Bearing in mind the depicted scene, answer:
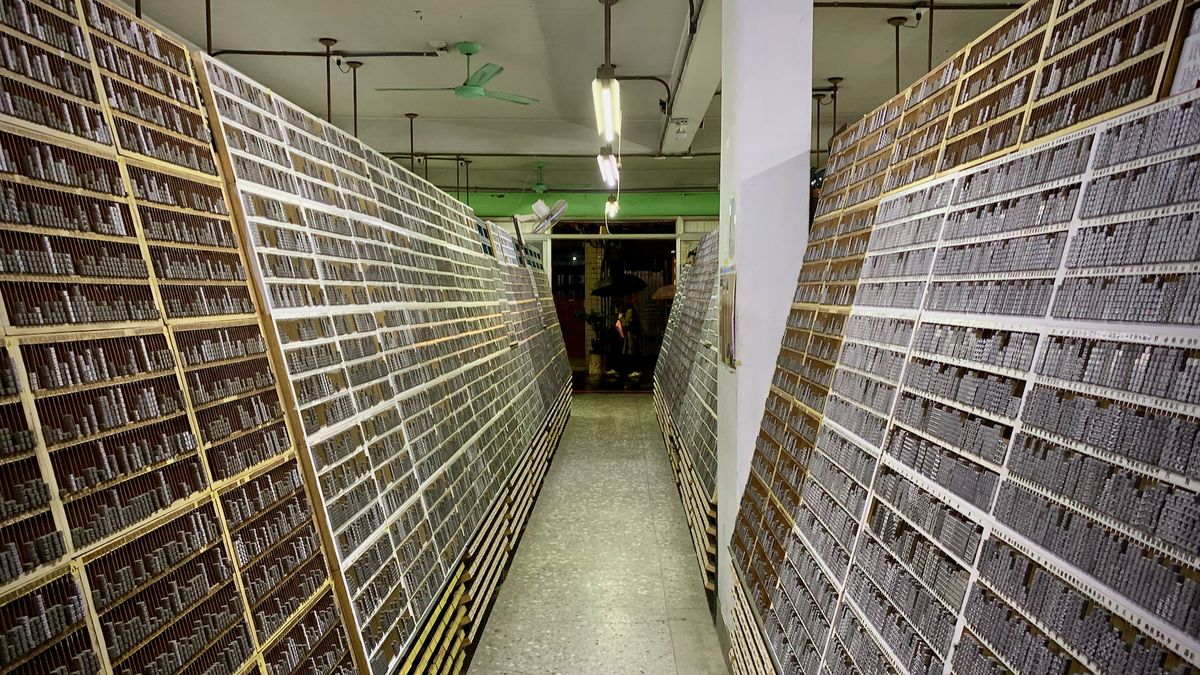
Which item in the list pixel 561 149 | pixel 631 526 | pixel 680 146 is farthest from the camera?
pixel 561 149

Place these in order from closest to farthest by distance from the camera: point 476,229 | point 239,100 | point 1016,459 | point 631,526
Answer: point 1016,459 < point 239,100 < point 631,526 < point 476,229

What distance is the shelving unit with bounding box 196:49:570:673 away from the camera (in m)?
2.61

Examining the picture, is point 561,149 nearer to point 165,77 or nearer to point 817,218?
point 817,218

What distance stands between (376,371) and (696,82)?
508 cm

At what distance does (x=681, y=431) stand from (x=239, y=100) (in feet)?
18.5

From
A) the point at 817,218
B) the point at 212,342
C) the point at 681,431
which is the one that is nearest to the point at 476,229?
the point at 681,431

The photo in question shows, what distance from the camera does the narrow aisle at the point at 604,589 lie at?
425 cm

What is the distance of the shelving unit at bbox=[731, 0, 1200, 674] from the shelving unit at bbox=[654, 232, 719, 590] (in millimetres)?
2432

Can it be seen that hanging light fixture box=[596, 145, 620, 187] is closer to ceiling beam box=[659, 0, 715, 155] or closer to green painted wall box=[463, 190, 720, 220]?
ceiling beam box=[659, 0, 715, 155]

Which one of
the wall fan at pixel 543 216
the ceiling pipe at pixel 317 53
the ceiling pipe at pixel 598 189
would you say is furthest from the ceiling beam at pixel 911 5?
the ceiling pipe at pixel 598 189

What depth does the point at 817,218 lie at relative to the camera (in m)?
3.91

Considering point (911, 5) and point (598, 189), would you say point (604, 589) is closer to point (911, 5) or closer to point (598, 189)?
point (911, 5)

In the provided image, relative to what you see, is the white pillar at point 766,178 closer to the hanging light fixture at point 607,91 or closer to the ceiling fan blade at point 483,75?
the hanging light fixture at point 607,91

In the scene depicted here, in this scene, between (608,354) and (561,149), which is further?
(608,354)
